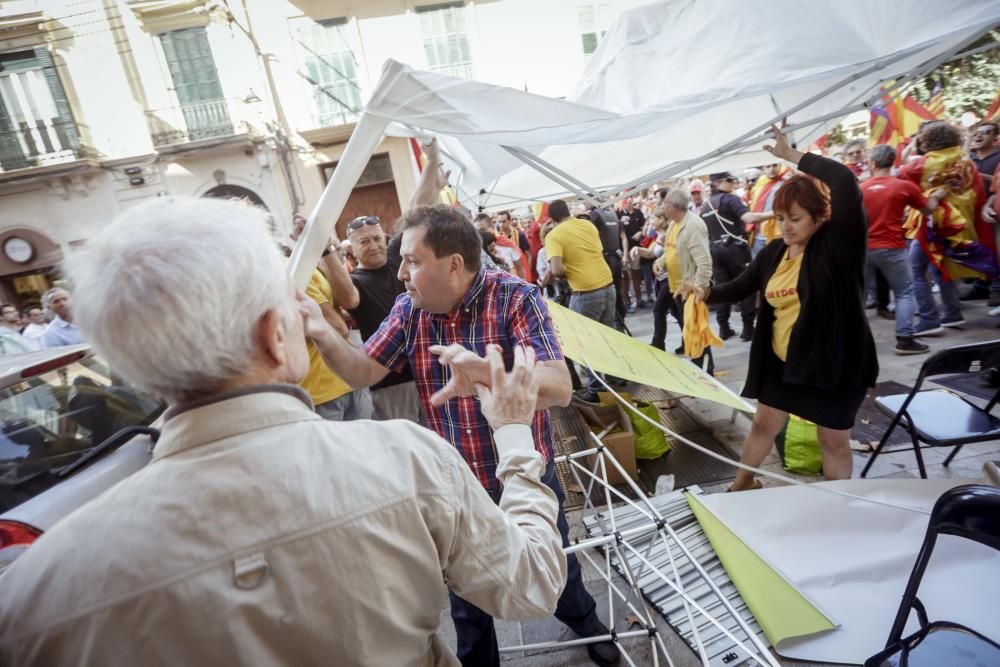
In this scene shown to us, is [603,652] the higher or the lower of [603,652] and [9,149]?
the lower

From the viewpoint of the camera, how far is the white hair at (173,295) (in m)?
0.66

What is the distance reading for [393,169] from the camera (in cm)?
1405

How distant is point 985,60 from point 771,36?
553 inches

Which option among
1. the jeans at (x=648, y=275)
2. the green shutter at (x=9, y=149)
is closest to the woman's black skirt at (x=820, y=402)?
the jeans at (x=648, y=275)

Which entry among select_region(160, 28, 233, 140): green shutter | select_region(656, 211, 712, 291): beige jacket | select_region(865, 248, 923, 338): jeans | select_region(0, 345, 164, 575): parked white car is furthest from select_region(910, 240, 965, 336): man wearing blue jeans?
select_region(160, 28, 233, 140): green shutter

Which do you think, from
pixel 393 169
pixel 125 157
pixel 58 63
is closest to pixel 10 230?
pixel 125 157

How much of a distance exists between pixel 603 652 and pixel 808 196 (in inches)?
90.0

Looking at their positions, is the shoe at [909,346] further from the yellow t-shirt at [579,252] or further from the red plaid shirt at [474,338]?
the red plaid shirt at [474,338]

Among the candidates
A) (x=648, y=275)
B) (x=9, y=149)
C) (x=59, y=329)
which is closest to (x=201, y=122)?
(x=9, y=149)

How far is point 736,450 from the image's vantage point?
11.4 feet

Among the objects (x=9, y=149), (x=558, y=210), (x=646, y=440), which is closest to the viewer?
(x=646, y=440)

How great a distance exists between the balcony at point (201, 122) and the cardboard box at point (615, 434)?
13698 millimetres

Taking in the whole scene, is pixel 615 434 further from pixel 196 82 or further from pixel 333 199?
pixel 196 82

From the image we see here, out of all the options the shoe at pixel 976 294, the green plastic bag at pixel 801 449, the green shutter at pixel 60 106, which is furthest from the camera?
the green shutter at pixel 60 106
